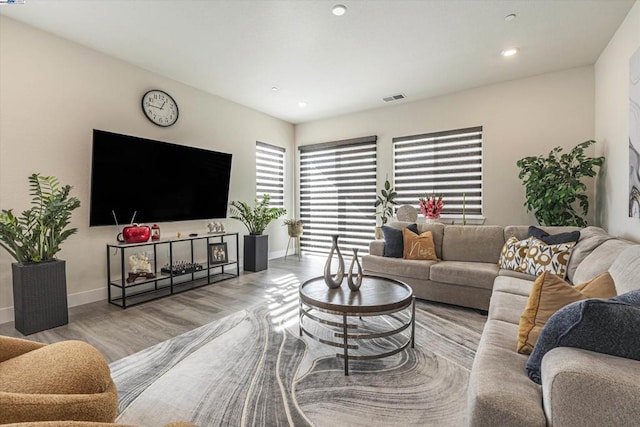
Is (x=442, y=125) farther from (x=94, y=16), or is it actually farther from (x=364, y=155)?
(x=94, y=16)

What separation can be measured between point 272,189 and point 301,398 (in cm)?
465

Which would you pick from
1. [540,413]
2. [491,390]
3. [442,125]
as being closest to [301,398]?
[491,390]

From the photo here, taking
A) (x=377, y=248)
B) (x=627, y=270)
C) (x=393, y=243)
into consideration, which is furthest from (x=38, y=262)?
(x=627, y=270)

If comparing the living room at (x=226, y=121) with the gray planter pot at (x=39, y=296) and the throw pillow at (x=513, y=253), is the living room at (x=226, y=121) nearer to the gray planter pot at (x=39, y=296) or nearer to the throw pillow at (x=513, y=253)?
the gray planter pot at (x=39, y=296)

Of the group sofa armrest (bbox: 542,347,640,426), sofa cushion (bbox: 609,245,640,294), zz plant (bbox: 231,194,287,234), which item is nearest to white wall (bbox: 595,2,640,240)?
sofa cushion (bbox: 609,245,640,294)

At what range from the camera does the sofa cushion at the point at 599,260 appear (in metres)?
2.16

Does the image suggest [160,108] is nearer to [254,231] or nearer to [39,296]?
[254,231]

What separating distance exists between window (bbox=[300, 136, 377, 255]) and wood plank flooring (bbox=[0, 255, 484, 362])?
6.73 feet

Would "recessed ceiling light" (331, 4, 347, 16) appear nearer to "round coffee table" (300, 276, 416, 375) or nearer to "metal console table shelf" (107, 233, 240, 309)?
"round coffee table" (300, 276, 416, 375)

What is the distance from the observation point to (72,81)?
11.0 ft

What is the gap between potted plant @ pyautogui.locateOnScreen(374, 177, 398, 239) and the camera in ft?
17.2

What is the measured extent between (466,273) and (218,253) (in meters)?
3.33

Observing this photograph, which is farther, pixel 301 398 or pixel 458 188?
pixel 458 188

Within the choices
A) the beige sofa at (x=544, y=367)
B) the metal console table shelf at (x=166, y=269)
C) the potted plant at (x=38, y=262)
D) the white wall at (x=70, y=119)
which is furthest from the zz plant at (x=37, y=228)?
the beige sofa at (x=544, y=367)
